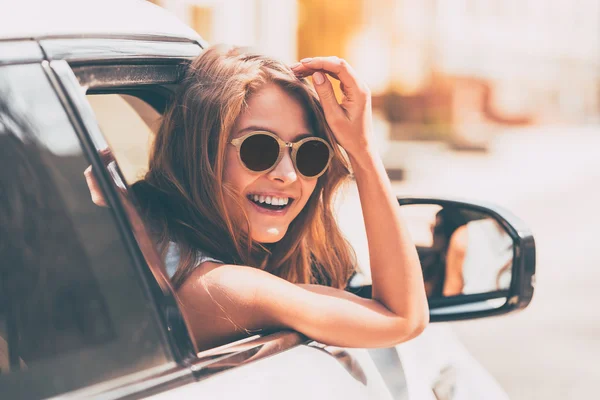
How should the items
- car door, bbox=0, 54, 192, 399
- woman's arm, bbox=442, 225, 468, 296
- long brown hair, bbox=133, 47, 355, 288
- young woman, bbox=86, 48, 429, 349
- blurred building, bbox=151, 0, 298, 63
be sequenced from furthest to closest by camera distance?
blurred building, bbox=151, 0, 298, 63, woman's arm, bbox=442, 225, 468, 296, long brown hair, bbox=133, 47, 355, 288, young woman, bbox=86, 48, 429, 349, car door, bbox=0, 54, 192, 399

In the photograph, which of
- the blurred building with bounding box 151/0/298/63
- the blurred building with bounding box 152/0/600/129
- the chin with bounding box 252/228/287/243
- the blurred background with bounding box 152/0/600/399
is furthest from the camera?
the blurred building with bounding box 152/0/600/129

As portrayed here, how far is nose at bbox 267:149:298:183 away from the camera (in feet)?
6.18

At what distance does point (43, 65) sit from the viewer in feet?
4.12

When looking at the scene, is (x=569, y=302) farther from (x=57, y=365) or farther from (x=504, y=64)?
(x=504, y=64)

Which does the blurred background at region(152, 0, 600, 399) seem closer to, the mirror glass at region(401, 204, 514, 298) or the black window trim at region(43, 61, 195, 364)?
the mirror glass at region(401, 204, 514, 298)

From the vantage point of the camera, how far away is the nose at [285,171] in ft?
6.18

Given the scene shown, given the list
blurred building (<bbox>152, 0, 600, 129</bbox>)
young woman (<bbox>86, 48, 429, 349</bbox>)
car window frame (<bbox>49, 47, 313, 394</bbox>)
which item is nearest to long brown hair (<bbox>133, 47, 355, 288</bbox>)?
young woman (<bbox>86, 48, 429, 349</bbox>)

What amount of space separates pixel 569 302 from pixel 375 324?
606 cm

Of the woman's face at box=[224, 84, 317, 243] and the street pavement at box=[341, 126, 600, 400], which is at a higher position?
the woman's face at box=[224, 84, 317, 243]

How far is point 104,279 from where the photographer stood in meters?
1.21

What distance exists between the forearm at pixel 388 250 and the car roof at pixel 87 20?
1.93 feet

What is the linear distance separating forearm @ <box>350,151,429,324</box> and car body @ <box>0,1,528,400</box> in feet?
0.80

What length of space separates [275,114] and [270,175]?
0.16m

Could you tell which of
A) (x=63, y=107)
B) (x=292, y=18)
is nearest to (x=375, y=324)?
(x=63, y=107)
